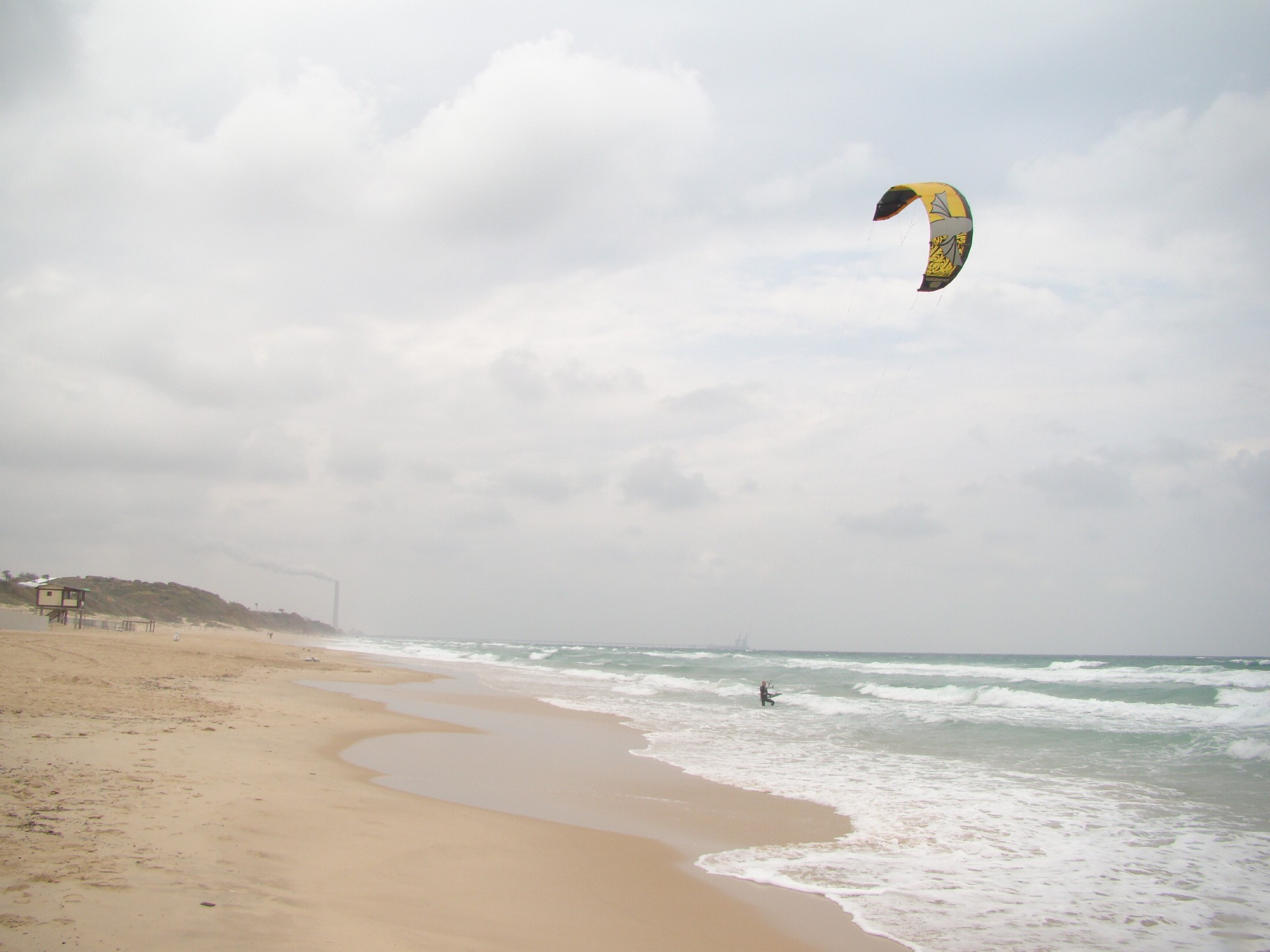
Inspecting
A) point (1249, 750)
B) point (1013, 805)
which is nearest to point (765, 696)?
point (1249, 750)

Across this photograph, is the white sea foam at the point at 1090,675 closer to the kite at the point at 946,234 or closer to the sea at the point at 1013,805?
the sea at the point at 1013,805

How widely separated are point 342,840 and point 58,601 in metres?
39.1

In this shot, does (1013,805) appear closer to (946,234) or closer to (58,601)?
(946,234)

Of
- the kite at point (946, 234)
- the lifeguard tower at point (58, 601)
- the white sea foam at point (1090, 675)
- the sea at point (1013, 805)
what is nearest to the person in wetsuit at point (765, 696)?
the sea at point (1013, 805)

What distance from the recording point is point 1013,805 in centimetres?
919

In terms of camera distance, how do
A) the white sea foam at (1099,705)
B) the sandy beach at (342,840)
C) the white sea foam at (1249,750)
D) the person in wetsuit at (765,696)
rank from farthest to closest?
the person in wetsuit at (765,696)
the white sea foam at (1099,705)
the white sea foam at (1249,750)
the sandy beach at (342,840)

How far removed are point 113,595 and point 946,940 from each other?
79.5 m

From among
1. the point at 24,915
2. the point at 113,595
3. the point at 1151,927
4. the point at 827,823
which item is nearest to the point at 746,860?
the point at 827,823

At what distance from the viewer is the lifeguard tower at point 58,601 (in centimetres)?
3378

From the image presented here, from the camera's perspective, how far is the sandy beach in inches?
157

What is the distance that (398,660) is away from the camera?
132 ft

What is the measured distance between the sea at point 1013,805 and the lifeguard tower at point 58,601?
79.9 ft

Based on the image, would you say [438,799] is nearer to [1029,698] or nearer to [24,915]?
[24,915]

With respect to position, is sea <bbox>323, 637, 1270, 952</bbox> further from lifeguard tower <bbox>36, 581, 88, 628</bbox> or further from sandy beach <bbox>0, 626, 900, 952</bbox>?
lifeguard tower <bbox>36, 581, 88, 628</bbox>
